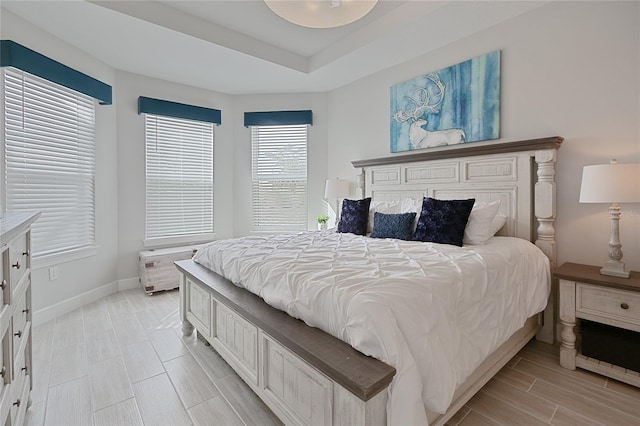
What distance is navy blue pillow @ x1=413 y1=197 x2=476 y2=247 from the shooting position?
2355 millimetres

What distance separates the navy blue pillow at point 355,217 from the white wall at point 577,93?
4.93 ft

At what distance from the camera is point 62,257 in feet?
10.00

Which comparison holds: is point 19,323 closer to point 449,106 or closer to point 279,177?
point 279,177

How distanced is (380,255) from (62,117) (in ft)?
11.6

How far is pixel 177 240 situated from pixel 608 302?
179 inches

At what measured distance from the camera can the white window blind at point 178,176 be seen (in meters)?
4.02

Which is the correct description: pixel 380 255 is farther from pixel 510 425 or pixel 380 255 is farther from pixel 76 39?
pixel 76 39

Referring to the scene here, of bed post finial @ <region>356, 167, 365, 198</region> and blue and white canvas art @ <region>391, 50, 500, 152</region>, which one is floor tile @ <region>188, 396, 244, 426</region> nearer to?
bed post finial @ <region>356, 167, 365, 198</region>

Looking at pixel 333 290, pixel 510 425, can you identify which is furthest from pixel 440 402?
pixel 510 425

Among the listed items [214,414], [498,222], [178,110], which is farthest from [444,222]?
[178,110]

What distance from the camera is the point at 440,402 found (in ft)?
3.68

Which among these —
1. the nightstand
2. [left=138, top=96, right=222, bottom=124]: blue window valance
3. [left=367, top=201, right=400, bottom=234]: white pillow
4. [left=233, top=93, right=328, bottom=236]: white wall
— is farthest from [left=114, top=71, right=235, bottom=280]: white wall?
the nightstand

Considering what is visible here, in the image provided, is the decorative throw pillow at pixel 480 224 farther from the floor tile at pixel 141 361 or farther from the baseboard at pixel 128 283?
the baseboard at pixel 128 283

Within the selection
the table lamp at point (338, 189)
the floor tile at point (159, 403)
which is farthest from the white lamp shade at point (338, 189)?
the floor tile at point (159, 403)
